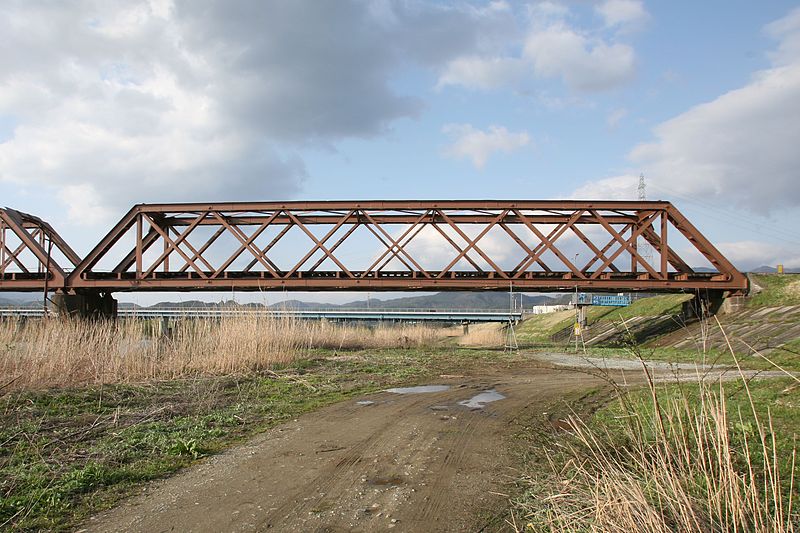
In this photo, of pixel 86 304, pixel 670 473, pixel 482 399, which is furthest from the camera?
pixel 86 304

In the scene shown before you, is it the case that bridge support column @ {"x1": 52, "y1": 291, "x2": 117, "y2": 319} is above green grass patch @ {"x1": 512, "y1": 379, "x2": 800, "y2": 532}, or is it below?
above

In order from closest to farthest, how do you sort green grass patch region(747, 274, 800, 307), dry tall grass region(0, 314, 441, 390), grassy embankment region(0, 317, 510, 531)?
1. grassy embankment region(0, 317, 510, 531)
2. dry tall grass region(0, 314, 441, 390)
3. green grass patch region(747, 274, 800, 307)

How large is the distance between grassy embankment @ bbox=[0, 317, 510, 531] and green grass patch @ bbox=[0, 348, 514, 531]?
0.05ft

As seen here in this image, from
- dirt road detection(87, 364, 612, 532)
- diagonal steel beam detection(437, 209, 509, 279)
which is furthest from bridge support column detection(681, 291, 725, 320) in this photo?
dirt road detection(87, 364, 612, 532)

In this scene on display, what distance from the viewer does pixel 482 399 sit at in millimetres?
10188

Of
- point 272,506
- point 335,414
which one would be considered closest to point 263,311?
point 335,414

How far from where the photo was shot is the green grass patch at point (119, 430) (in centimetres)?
478

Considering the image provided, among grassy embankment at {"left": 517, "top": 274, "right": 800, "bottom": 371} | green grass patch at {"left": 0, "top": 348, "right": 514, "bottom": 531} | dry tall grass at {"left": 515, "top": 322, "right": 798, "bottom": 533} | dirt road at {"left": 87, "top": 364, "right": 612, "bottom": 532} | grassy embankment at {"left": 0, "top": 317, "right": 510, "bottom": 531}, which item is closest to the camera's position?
dry tall grass at {"left": 515, "top": 322, "right": 798, "bottom": 533}

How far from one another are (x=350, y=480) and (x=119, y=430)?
377 centimetres

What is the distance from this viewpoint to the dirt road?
14.1 ft

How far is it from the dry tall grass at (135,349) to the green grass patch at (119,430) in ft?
2.88

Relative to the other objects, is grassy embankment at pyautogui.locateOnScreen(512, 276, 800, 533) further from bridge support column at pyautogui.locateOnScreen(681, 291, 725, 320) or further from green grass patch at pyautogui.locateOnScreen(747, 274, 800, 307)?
bridge support column at pyautogui.locateOnScreen(681, 291, 725, 320)

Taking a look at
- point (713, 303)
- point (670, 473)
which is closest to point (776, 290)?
point (713, 303)

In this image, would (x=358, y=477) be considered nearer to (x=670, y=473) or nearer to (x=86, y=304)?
(x=670, y=473)
